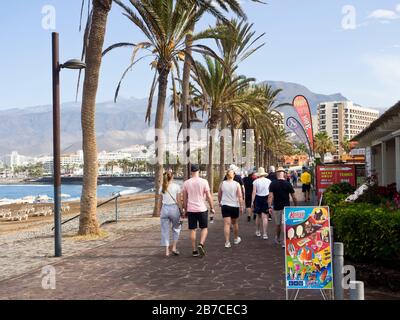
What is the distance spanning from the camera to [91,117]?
42.0 ft

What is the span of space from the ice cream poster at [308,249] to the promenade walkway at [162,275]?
70cm

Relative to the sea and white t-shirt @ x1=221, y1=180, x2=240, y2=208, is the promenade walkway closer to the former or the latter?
white t-shirt @ x1=221, y1=180, x2=240, y2=208

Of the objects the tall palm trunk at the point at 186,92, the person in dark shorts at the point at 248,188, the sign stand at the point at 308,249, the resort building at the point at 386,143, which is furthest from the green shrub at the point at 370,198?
the tall palm trunk at the point at 186,92

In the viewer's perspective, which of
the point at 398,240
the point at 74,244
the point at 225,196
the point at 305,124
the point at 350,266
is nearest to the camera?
the point at 398,240

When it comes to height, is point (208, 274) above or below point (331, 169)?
below

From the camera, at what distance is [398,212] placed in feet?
21.0

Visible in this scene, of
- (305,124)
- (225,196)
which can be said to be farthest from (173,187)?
(305,124)

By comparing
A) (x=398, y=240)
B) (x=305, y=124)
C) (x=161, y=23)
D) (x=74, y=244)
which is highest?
(x=161, y=23)

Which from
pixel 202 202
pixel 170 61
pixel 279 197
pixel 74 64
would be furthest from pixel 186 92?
pixel 202 202

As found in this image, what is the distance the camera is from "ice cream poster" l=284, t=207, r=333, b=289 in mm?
5410

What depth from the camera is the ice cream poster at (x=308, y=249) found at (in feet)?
17.7

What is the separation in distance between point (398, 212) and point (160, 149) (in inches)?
486

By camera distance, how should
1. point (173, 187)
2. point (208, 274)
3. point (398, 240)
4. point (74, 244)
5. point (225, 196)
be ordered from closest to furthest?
point (398, 240), point (208, 274), point (173, 187), point (225, 196), point (74, 244)
